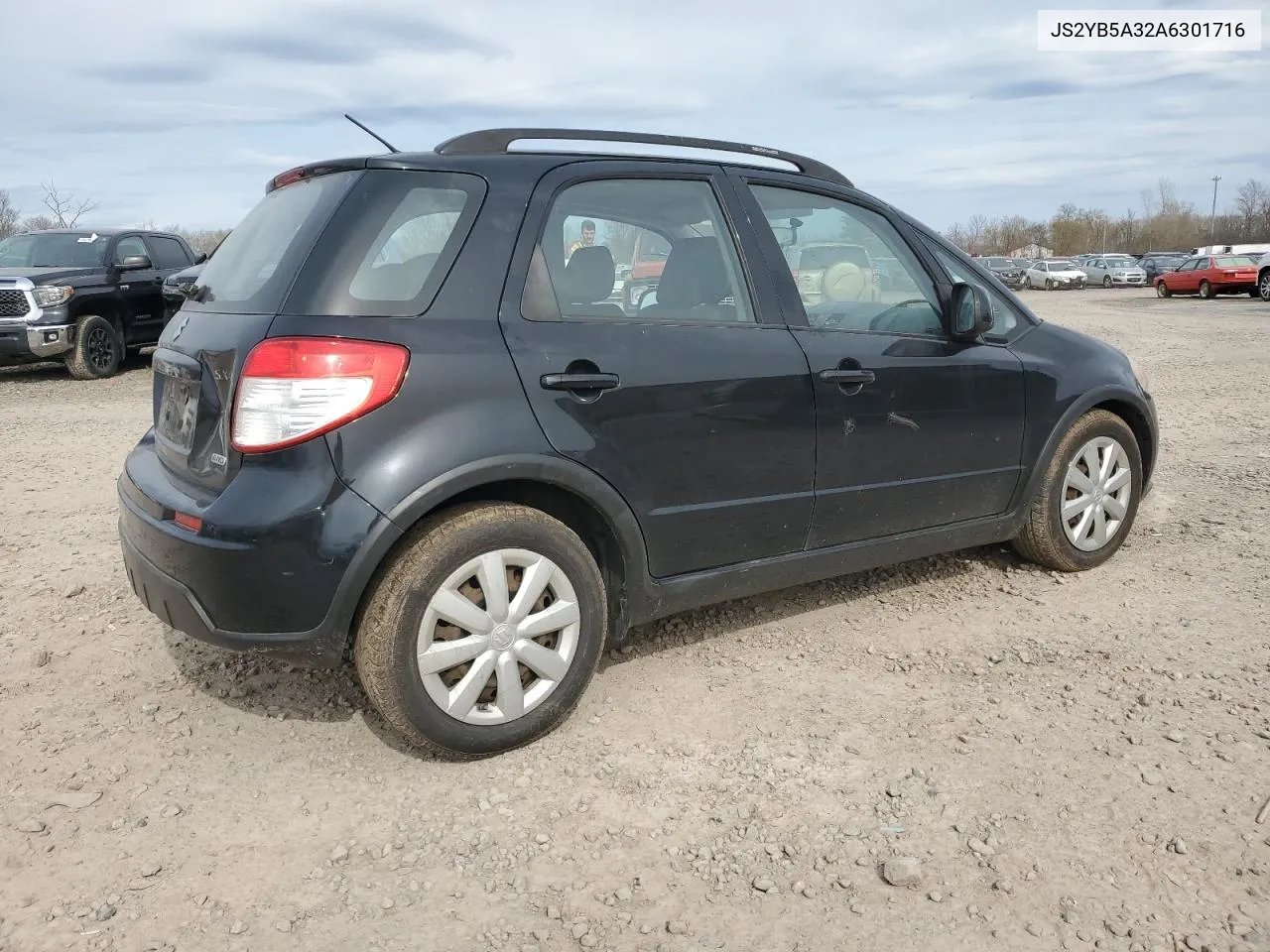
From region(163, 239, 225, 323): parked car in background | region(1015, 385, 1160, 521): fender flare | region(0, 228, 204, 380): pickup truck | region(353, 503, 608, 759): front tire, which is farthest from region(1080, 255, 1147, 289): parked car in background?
region(353, 503, 608, 759): front tire

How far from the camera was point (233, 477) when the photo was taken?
277 centimetres

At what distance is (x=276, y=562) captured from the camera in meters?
2.71

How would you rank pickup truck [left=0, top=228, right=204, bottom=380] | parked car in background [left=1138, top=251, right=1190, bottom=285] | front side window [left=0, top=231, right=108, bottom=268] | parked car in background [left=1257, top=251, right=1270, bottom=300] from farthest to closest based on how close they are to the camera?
parked car in background [left=1138, top=251, right=1190, bottom=285]
parked car in background [left=1257, top=251, right=1270, bottom=300]
front side window [left=0, top=231, right=108, bottom=268]
pickup truck [left=0, top=228, right=204, bottom=380]

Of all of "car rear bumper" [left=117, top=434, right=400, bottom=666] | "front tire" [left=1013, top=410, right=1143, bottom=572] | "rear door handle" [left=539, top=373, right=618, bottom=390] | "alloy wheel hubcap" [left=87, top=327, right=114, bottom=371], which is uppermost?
"rear door handle" [left=539, top=373, right=618, bottom=390]

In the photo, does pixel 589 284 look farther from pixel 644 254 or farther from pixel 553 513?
pixel 553 513

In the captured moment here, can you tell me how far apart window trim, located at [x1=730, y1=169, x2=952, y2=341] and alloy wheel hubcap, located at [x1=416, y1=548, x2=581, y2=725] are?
1304 mm

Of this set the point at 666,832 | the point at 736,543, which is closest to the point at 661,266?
the point at 736,543

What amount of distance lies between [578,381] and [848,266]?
139 cm

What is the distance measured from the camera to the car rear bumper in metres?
2.70

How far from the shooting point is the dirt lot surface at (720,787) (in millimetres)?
2355

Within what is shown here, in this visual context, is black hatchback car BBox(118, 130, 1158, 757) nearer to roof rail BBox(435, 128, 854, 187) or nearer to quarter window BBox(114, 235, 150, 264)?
roof rail BBox(435, 128, 854, 187)

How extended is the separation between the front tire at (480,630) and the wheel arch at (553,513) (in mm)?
71

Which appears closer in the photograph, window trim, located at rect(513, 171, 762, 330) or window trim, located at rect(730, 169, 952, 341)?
window trim, located at rect(513, 171, 762, 330)

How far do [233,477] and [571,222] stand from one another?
127 centimetres
